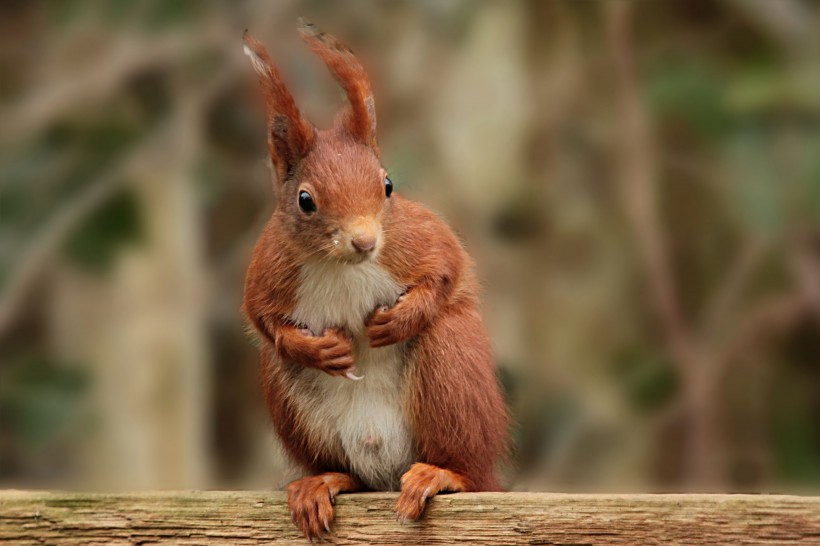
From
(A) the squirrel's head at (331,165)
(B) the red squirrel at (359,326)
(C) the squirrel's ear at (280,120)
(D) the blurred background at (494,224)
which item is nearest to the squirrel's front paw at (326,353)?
(B) the red squirrel at (359,326)

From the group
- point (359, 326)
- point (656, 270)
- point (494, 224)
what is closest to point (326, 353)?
point (359, 326)

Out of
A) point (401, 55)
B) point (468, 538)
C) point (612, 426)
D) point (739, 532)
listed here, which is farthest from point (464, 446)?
point (401, 55)

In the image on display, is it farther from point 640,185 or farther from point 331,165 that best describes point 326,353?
point 640,185

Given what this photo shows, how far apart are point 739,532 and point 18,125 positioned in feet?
7.91

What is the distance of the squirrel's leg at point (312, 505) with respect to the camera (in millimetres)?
1785

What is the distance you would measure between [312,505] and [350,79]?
564 millimetres

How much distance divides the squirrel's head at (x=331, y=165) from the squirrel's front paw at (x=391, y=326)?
104mm

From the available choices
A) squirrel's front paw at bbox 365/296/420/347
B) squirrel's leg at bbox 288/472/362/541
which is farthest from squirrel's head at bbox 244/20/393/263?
squirrel's leg at bbox 288/472/362/541

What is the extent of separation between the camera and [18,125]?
11.3 ft

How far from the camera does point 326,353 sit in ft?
6.04

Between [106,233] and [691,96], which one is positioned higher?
[691,96]

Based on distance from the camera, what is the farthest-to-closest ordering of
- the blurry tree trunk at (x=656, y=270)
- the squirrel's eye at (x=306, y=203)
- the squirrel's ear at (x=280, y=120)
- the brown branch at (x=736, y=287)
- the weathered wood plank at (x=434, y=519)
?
1. the brown branch at (x=736, y=287)
2. the blurry tree trunk at (x=656, y=270)
3. the squirrel's eye at (x=306, y=203)
4. the squirrel's ear at (x=280, y=120)
5. the weathered wood plank at (x=434, y=519)

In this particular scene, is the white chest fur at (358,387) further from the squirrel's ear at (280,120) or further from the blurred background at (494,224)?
the blurred background at (494,224)

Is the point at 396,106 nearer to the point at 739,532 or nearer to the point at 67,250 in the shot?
the point at 67,250
